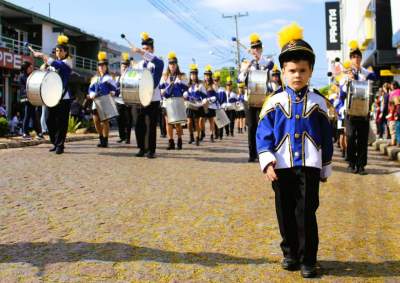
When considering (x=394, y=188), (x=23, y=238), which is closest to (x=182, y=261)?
(x=23, y=238)

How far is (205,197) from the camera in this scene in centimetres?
637

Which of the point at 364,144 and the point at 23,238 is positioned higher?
the point at 364,144

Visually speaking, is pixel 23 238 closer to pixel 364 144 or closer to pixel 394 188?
pixel 394 188

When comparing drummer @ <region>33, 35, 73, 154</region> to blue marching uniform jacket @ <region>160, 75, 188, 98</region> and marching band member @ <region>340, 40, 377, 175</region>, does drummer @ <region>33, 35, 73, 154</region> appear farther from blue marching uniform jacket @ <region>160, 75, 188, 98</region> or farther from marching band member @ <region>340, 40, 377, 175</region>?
marching band member @ <region>340, 40, 377, 175</region>

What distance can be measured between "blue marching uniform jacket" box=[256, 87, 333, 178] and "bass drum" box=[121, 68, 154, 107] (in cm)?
674

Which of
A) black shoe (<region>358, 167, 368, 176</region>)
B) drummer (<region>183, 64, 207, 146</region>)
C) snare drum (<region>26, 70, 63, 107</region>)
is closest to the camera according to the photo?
black shoe (<region>358, 167, 368, 176</region>)

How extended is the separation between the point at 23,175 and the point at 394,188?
5217 millimetres

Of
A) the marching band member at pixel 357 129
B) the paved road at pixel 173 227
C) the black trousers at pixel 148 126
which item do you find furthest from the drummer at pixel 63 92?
the marching band member at pixel 357 129

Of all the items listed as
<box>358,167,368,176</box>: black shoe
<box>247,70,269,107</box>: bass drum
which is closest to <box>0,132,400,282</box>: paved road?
<box>358,167,368,176</box>: black shoe

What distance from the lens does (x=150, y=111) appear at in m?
11.0

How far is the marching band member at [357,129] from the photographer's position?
895 centimetres

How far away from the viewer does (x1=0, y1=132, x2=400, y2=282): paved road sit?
3.63 meters

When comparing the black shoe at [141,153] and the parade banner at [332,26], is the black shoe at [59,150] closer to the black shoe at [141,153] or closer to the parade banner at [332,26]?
the black shoe at [141,153]

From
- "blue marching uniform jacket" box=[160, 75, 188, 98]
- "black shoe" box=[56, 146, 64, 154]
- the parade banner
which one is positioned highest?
the parade banner
